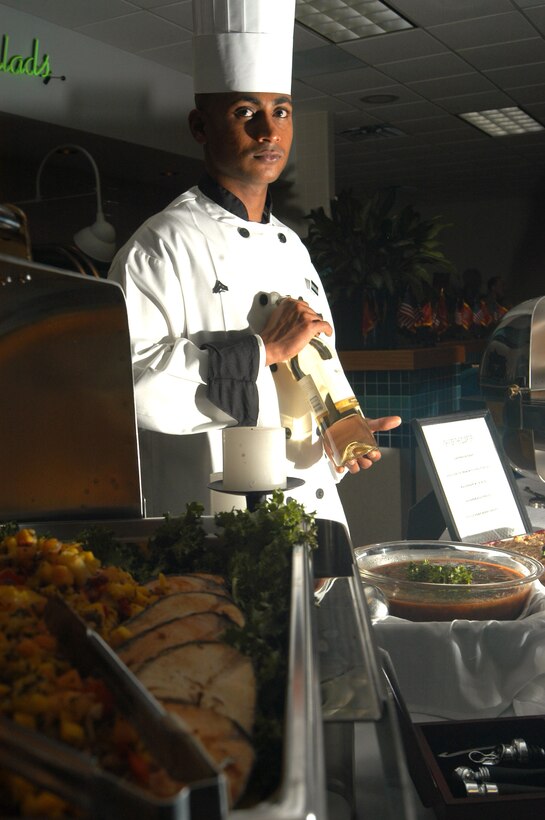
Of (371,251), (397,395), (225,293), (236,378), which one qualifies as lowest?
(397,395)

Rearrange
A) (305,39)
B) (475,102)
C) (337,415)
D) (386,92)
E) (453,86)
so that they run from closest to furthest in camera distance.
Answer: (337,415), (305,39), (453,86), (386,92), (475,102)

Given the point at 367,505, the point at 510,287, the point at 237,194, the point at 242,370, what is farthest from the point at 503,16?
the point at 510,287

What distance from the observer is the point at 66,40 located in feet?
14.6

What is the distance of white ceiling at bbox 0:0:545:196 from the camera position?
13.9ft

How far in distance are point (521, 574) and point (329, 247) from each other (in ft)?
6.80

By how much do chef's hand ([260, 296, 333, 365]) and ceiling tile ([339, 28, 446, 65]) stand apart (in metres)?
3.56

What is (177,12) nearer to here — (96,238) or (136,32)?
(136,32)

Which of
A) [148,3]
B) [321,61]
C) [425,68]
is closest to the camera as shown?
[148,3]

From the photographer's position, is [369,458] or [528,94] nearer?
[369,458]

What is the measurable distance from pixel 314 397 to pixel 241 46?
73cm

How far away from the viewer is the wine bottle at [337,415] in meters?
1.46

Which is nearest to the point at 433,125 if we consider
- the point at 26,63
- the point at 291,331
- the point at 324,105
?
the point at 324,105

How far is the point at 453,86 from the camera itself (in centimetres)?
570

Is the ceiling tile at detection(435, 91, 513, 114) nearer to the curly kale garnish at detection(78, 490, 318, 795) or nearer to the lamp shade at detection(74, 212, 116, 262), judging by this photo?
the lamp shade at detection(74, 212, 116, 262)
